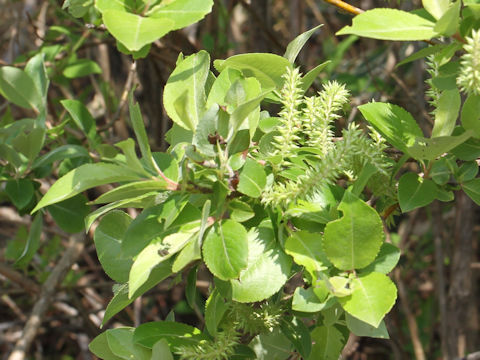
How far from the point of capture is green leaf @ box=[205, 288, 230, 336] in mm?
888

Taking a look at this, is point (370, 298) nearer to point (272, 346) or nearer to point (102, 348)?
point (272, 346)

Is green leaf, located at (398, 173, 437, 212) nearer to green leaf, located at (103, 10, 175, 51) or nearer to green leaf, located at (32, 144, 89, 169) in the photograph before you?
green leaf, located at (103, 10, 175, 51)

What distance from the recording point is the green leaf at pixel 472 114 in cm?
77

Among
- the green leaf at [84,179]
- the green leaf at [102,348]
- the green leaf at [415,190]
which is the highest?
the green leaf at [84,179]

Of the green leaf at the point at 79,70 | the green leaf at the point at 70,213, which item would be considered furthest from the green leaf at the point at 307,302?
the green leaf at the point at 79,70

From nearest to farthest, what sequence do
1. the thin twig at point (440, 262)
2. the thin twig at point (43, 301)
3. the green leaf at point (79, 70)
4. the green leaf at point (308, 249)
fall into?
the green leaf at point (308, 249) → the thin twig at point (43, 301) → the green leaf at point (79, 70) → the thin twig at point (440, 262)

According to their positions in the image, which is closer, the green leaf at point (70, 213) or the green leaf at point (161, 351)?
the green leaf at point (161, 351)

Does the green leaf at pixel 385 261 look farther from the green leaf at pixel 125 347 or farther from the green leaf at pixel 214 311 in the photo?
the green leaf at pixel 125 347

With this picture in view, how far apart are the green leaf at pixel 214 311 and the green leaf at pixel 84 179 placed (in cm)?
24

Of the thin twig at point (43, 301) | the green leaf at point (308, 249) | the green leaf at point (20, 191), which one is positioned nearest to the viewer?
the green leaf at point (308, 249)

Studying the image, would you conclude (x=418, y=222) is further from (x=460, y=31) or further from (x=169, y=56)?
(x=460, y=31)

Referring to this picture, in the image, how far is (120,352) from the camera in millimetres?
897

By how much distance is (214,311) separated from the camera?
2.93ft

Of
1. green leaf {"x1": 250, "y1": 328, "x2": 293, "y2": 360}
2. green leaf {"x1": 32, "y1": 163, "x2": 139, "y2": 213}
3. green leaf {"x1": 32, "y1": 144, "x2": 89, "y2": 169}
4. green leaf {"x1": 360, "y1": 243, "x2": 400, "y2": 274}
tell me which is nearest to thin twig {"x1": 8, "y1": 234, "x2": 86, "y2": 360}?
green leaf {"x1": 32, "y1": 144, "x2": 89, "y2": 169}
